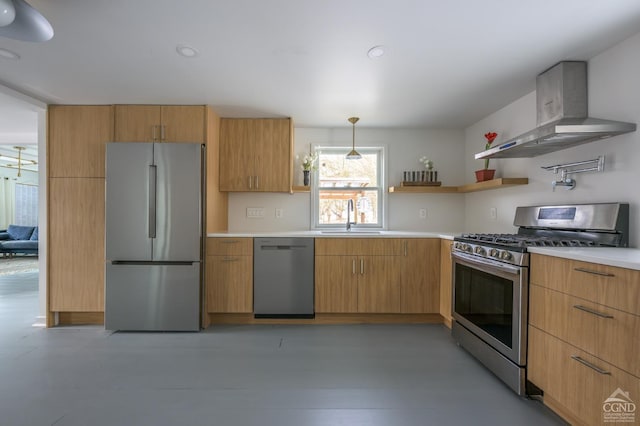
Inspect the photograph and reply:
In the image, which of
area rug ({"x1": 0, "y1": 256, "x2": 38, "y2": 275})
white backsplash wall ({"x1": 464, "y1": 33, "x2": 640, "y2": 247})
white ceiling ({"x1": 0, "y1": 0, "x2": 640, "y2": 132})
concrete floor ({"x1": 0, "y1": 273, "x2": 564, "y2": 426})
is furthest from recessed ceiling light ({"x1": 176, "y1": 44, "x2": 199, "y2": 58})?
area rug ({"x1": 0, "y1": 256, "x2": 38, "y2": 275})

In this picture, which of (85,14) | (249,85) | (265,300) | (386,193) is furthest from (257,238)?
(85,14)

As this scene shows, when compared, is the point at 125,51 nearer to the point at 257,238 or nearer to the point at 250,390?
the point at 257,238

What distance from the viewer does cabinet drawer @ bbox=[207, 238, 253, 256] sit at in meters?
2.98

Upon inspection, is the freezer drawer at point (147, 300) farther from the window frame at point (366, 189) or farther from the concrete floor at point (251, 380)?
the window frame at point (366, 189)

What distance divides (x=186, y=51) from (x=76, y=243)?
7.48 feet

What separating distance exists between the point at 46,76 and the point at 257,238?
2135mm

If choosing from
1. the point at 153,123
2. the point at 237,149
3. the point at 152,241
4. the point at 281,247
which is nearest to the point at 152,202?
the point at 152,241

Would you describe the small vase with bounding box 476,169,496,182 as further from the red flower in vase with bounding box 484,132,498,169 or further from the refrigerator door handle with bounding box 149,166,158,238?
the refrigerator door handle with bounding box 149,166,158,238

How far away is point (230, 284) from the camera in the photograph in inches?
118

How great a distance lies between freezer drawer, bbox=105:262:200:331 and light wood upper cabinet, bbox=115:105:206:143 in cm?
125

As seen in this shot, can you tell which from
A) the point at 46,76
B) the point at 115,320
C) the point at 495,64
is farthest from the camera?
the point at 115,320

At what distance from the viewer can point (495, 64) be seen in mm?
2125

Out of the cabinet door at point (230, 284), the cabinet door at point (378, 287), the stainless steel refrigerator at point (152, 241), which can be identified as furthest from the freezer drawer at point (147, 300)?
the cabinet door at point (378, 287)

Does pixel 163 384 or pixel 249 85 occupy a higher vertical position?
pixel 249 85
